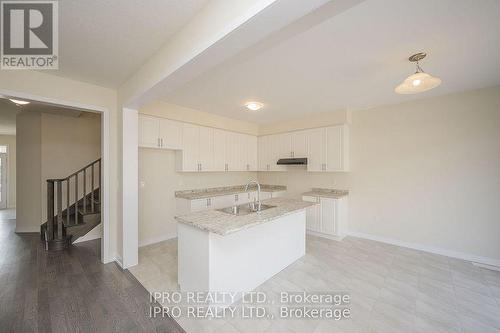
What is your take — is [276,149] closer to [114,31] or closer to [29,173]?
[114,31]

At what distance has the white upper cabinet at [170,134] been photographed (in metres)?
3.84

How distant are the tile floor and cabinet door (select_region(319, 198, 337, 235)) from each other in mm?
440

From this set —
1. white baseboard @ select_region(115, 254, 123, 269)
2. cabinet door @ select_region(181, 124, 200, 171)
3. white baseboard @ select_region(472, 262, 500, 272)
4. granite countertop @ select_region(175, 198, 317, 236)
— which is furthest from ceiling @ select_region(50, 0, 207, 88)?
white baseboard @ select_region(472, 262, 500, 272)

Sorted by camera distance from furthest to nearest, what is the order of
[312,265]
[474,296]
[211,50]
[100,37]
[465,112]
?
[465,112] < [312,265] < [474,296] < [100,37] < [211,50]

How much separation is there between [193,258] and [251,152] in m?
3.88

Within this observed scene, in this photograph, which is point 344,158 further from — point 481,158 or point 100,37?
point 100,37

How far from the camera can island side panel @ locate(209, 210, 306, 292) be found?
2078mm

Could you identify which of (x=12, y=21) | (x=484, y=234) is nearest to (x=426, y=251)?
(x=484, y=234)

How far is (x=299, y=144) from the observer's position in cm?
493

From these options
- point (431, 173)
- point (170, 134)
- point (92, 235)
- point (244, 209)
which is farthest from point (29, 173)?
point (431, 173)

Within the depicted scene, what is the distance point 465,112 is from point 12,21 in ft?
18.9

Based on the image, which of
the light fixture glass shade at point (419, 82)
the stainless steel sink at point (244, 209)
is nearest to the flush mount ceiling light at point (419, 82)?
the light fixture glass shade at point (419, 82)

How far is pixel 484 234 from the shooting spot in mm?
3115

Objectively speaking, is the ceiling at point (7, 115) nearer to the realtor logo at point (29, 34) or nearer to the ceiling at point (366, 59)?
the realtor logo at point (29, 34)
